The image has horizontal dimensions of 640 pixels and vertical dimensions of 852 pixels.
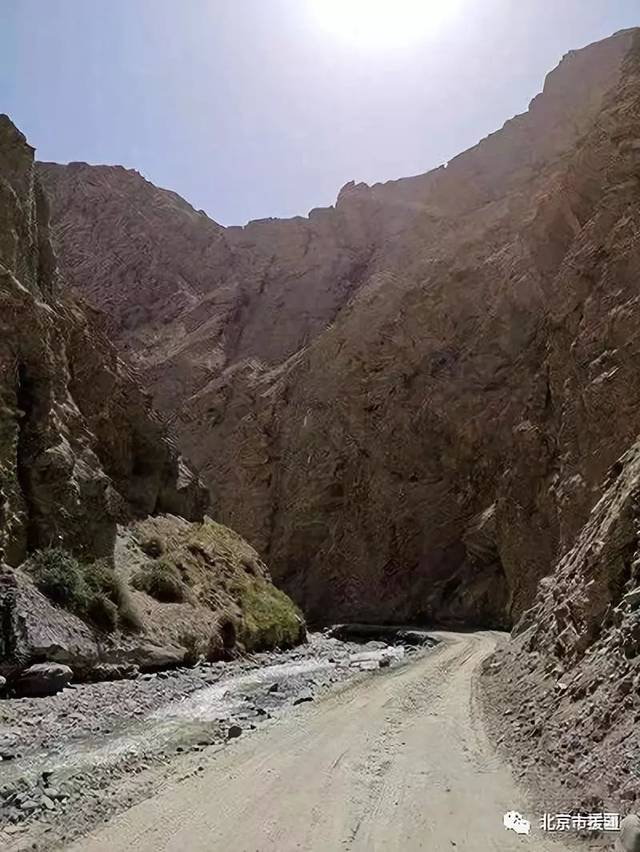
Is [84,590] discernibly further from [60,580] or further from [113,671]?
[113,671]

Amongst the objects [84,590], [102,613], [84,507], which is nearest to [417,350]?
[84,507]

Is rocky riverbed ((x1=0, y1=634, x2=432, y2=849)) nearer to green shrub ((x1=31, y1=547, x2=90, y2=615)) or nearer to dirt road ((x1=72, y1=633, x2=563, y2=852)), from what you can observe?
dirt road ((x1=72, y1=633, x2=563, y2=852))

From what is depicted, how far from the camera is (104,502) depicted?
20.0 m

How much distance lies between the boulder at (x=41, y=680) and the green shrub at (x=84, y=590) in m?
2.40

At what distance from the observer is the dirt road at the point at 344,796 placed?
20.5 ft

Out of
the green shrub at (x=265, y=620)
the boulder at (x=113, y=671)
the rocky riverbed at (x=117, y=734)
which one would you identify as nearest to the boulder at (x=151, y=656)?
the boulder at (x=113, y=671)

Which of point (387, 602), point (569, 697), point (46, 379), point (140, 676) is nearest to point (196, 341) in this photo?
point (387, 602)

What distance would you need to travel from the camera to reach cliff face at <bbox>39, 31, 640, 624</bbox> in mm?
34156

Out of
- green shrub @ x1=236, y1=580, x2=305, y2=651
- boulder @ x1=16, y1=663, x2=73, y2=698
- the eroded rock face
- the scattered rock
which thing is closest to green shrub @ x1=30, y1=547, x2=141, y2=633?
the eroded rock face

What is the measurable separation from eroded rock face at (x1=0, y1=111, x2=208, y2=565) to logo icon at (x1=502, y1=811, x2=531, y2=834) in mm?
12534

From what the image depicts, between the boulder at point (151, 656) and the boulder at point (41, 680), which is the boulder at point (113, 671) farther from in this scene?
the boulder at point (41, 680)

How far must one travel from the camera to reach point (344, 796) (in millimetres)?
7566

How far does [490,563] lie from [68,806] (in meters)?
39.2

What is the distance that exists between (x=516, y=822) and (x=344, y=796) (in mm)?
2009
